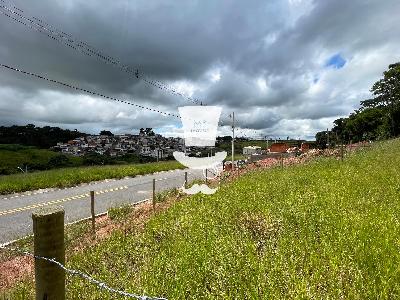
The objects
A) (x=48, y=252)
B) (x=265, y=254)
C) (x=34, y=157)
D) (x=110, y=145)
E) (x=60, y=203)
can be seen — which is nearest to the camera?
(x=48, y=252)

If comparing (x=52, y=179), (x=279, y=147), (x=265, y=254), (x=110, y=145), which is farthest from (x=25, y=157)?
(x=265, y=254)

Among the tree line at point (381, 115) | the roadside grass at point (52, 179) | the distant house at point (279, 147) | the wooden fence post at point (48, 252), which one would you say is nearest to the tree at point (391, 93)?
the tree line at point (381, 115)

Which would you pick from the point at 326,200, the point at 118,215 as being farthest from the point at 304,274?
the point at 118,215

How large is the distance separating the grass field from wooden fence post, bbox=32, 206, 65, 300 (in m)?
1.75

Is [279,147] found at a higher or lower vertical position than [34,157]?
higher

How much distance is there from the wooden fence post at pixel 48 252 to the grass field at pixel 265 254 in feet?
5.74

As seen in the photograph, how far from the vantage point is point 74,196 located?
19141 millimetres

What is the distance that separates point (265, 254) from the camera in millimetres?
4875

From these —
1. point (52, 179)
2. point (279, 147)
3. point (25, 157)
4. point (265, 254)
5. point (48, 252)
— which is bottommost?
point (25, 157)

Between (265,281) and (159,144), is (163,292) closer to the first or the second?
(265,281)

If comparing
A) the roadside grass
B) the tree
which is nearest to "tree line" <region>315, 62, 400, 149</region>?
the tree

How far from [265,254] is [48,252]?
10.7 ft

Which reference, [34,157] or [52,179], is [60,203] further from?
[34,157]

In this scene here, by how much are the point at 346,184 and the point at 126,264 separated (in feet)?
23.9
